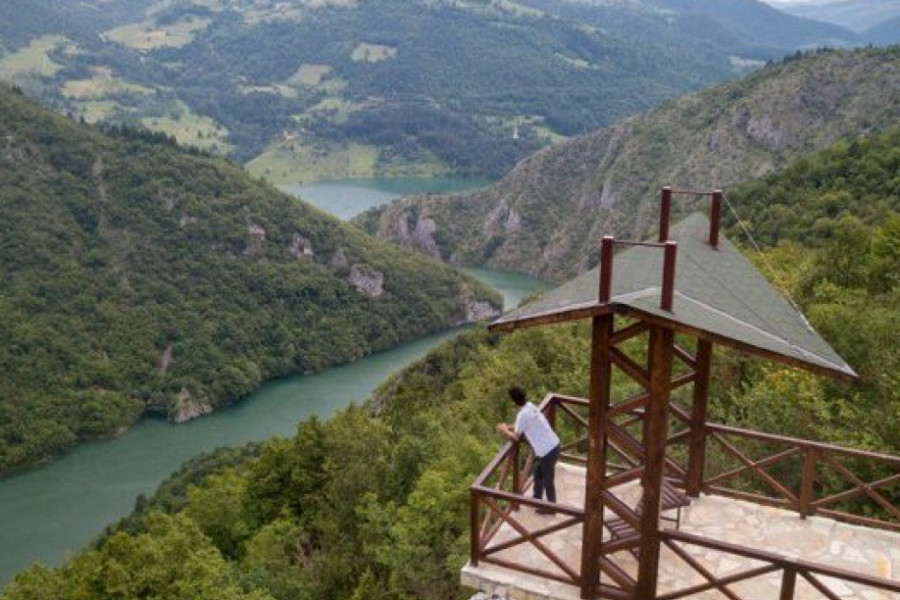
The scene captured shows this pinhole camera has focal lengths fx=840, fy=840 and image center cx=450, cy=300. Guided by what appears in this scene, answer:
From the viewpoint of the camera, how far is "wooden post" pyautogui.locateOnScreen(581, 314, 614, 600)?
7434 mm

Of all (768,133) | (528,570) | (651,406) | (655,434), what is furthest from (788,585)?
(768,133)

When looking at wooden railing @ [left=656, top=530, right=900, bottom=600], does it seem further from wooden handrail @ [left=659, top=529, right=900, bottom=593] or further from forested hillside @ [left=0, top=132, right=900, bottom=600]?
forested hillside @ [left=0, top=132, right=900, bottom=600]

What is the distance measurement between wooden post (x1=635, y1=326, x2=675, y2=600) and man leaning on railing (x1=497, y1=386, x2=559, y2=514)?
1.60 m

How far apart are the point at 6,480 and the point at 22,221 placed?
31762mm

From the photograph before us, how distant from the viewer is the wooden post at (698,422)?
30.3 feet

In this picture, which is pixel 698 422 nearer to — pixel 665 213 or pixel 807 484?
pixel 807 484

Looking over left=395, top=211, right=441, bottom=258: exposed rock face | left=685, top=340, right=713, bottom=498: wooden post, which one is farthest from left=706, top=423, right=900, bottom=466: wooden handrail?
left=395, top=211, right=441, bottom=258: exposed rock face

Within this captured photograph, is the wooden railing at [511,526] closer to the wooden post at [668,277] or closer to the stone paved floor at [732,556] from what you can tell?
the stone paved floor at [732,556]

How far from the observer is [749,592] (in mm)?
7801

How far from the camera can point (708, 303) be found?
296 inches

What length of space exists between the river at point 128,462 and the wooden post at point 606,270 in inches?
2006

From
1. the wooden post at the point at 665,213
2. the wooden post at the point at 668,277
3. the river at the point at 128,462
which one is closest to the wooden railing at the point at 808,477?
the wooden post at the point at 665,213

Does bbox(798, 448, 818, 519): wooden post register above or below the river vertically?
above

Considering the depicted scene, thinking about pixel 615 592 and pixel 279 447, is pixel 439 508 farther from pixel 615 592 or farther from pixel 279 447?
pixel 279 447
